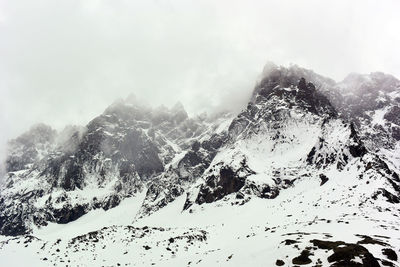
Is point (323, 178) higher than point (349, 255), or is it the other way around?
point (349, 255)

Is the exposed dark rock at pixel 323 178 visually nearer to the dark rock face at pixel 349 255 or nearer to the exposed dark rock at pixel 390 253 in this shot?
the dark rock face at pixel 349 255

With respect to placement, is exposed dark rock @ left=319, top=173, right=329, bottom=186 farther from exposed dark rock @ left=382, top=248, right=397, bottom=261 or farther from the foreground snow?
exposed dark rock @ left=382, top=248, right=397, bottom=261

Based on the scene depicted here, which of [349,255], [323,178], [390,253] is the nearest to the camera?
[349,255]

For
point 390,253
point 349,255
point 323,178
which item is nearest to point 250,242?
point 390,253

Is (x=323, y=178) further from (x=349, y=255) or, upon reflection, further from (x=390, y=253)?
(x=349, y=255)

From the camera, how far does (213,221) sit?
200 m

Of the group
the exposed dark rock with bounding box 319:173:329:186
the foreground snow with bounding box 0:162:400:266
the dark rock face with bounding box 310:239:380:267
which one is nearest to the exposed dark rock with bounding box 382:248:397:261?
the foreground snow with bounding box 0:162:400:266

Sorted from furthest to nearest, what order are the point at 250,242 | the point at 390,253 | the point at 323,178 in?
the point at 323,178 → the point at 250,242 → the point at 390,253

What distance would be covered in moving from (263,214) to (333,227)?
82989mm

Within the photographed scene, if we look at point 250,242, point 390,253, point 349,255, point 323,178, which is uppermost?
point 349,255

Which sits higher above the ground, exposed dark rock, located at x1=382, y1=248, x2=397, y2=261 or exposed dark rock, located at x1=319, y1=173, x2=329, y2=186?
exposed dark rock, located at x1=382, y1=248, x2=397, y2=261

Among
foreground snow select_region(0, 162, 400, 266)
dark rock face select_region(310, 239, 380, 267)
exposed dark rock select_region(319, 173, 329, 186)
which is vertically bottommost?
exposed dark rock select_region(319, 173, 329, 186)

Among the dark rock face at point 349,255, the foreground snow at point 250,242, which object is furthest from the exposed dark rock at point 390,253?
the dark rock face at point 349,255

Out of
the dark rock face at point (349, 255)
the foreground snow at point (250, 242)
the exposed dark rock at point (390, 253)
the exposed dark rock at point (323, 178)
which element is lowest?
the exposed dark rock at point (323, 178)
